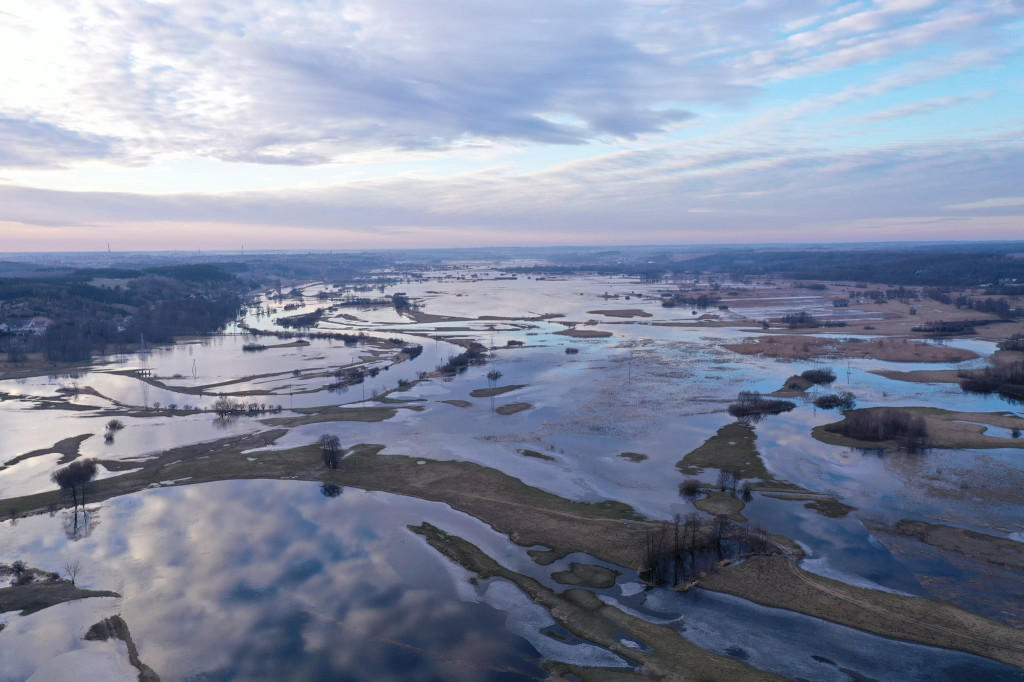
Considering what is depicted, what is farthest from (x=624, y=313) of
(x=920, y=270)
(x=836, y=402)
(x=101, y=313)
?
(x=920, y=270)

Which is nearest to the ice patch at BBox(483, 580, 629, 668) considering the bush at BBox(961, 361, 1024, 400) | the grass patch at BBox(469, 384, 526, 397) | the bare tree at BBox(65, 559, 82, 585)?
the bare tree at BBox(65, 559, 82, 585)

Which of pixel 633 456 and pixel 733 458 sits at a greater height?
pixel 733 458

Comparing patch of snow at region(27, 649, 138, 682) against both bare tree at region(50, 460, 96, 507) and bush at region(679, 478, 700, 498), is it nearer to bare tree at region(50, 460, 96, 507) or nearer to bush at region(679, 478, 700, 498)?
bare tree at region(50, 460, 96, 507)

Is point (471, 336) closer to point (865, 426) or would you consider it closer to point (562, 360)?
point (562, 360)

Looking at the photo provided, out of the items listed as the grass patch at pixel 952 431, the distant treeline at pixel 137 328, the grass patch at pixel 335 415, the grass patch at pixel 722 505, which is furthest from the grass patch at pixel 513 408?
the distant treeline at pixel 137 328

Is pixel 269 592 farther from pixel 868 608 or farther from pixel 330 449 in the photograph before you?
pixel 868 608

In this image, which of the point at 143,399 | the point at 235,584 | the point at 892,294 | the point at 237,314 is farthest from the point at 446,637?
the point at 892,294
